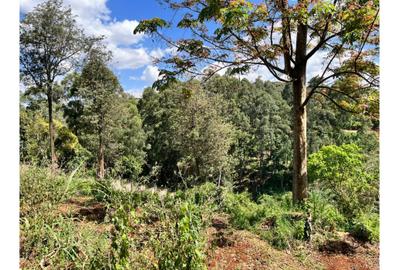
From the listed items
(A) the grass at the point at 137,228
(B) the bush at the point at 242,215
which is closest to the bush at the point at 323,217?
(A) the grass at the point at 137,228

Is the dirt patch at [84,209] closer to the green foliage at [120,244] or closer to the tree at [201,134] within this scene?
the green foliage at [120,244]

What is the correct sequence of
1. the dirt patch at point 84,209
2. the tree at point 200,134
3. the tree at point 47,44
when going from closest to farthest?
the dirt patch at point 84,209 < the tree at point 47,44 < the tree at point 200,134

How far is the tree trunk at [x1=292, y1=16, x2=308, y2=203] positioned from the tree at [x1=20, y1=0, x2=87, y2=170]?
21.6ft

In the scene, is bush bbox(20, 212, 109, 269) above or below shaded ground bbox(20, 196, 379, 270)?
above

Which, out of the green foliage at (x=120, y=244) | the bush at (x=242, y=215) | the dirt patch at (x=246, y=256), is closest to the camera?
the green foliage at (x=120, y=244)

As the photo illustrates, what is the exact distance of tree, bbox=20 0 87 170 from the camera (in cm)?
852

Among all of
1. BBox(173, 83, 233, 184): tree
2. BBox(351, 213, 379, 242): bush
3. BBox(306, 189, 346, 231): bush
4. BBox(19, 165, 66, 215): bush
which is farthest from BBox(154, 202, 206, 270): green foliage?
BBox(173, 83, 233, 184): tree

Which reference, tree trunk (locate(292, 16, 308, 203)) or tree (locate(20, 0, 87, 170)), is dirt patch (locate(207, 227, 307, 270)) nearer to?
tree trunk (locate(292, 16, 308, 203))

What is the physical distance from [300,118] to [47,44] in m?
7.39

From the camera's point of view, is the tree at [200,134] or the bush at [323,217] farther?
the tree at [200,134]

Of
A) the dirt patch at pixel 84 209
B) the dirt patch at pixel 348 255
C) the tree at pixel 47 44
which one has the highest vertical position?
the tree at pixel 47 44

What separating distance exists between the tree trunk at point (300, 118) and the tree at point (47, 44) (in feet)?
21.6

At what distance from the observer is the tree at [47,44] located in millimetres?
8523

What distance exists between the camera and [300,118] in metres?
3.58
